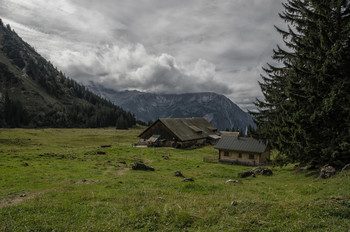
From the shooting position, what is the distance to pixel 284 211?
30.4 feet

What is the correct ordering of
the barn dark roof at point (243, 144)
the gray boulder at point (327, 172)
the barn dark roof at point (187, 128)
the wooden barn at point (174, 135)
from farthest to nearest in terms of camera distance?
the barn dark roof at point (187, 128) < the wooden barn at point (174, 135) < the barn dark roof at point (243, 144) < the gray boulder at point (327, 172)

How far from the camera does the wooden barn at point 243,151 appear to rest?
38688 mm

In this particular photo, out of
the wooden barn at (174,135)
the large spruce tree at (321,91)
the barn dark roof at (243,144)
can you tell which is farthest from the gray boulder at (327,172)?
the wooden barn at (174,135)

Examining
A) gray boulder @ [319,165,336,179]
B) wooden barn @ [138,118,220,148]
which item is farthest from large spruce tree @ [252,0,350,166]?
wooden barn @ [138,118,220,148]

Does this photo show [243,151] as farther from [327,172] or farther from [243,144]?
[327,172]

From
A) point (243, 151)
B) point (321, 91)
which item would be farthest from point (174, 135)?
point (321, 91)

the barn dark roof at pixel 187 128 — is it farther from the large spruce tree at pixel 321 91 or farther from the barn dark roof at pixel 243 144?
the large spruce tree at pixel 321 91

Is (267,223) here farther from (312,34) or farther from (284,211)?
(312,34)

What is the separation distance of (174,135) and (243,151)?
28969mm

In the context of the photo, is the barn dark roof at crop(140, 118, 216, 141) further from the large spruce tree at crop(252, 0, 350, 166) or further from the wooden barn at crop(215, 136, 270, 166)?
the large spruce tree at crop(252, 0, 350, 166)

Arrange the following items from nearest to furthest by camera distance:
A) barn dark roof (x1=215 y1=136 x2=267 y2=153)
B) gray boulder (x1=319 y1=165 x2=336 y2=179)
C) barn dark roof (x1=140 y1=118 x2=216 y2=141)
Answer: gray boulder (x1=319 y1=165 x2=336 y2=179) < barn dark roof (x1=215 y1=136 x2=267 y2=153) < barn dark roof (x1=140 y1=118 x2=216 y2=141)

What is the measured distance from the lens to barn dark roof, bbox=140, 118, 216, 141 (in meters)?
67.2

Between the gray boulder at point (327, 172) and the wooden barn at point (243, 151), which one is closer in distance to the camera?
the gray boulder at point (327, 172)

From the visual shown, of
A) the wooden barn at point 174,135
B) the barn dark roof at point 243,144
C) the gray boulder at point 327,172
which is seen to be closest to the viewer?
the gray boulder at point 327,172
